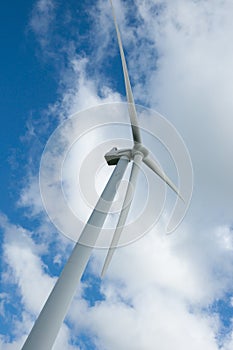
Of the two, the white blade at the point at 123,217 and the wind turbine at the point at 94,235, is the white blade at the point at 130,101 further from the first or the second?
the white blade at the point at 123,217

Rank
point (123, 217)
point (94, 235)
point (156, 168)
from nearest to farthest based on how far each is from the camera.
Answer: point (94, 235) → point (123, 217) → point (156, 168)

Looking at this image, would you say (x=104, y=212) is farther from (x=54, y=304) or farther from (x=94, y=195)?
(x=94, y=195)

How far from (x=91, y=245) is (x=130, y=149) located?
35.4 ft

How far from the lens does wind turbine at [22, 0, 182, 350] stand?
11641 millimetres

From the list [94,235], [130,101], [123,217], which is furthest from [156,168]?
[94,235]

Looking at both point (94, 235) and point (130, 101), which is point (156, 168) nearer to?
point (130, 101)

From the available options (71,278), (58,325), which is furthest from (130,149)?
(58,325)

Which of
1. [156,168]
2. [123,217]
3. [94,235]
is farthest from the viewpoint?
[156,168]

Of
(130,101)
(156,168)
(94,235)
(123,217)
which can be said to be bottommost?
(94,235)

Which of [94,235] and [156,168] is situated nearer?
[94,235]

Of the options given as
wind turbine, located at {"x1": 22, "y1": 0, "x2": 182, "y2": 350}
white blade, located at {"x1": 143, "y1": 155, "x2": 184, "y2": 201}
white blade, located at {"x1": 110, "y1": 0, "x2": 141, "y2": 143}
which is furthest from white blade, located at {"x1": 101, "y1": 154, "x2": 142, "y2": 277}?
white blade, located at {"x1": 110, "y1": 0, "x2": 141, "y2": 143}

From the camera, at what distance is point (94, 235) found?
49.8 ft

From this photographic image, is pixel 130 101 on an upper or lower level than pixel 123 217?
upper

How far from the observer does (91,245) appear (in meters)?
14.8
